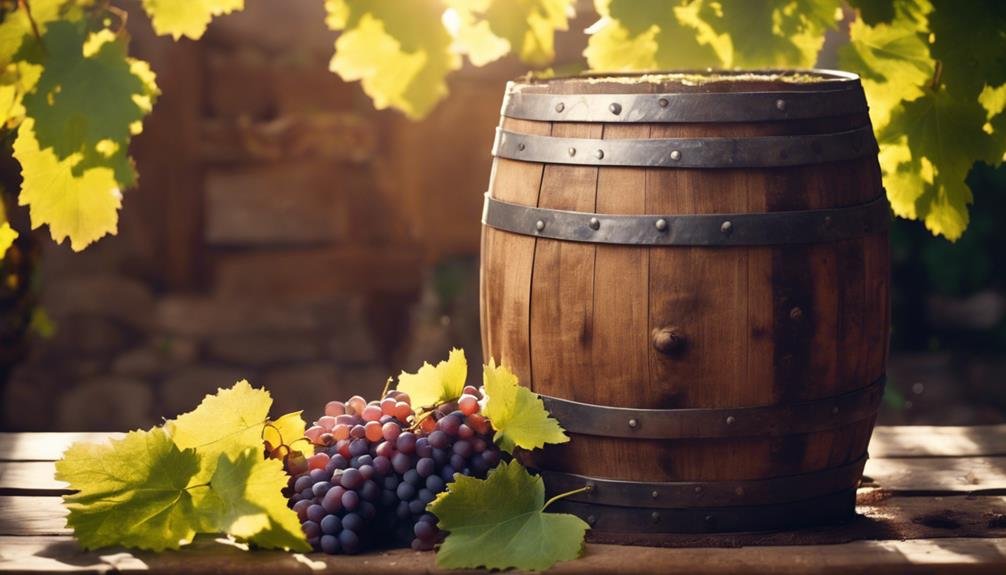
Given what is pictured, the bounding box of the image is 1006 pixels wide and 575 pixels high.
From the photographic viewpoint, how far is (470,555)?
2.01m

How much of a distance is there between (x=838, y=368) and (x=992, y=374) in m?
3.15

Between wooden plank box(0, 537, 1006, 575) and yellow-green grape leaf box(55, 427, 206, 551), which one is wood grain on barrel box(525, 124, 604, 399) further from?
yellow-green grape leaf box(55, 427, 206, 551)

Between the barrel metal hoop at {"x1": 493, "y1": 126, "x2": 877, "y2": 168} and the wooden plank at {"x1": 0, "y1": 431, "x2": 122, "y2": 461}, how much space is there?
1244 millimetres

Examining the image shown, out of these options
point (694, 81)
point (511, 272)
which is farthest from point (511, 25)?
point (511, 272)

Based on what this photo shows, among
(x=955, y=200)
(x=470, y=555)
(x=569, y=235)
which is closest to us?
(x=470, y=555)

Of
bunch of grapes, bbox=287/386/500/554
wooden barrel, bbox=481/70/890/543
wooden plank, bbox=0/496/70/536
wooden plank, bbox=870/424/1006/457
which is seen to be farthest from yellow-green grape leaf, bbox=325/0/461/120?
wooden plank, bbox=870/424/1006/457

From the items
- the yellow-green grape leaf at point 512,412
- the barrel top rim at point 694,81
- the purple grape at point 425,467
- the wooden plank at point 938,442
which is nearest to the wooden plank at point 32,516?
the purple grape at point 425,467

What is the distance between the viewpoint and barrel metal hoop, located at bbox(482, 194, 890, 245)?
6.82ft

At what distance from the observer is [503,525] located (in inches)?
82.0

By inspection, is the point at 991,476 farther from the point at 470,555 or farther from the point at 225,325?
the point at 225,325

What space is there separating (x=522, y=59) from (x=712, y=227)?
0.62 m

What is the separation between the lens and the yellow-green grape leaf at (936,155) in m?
2.41

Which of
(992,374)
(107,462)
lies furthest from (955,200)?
(992,374)

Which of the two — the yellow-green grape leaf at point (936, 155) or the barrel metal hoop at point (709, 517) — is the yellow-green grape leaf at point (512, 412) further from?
the yellow-green grape leaf at point (936, 155)
